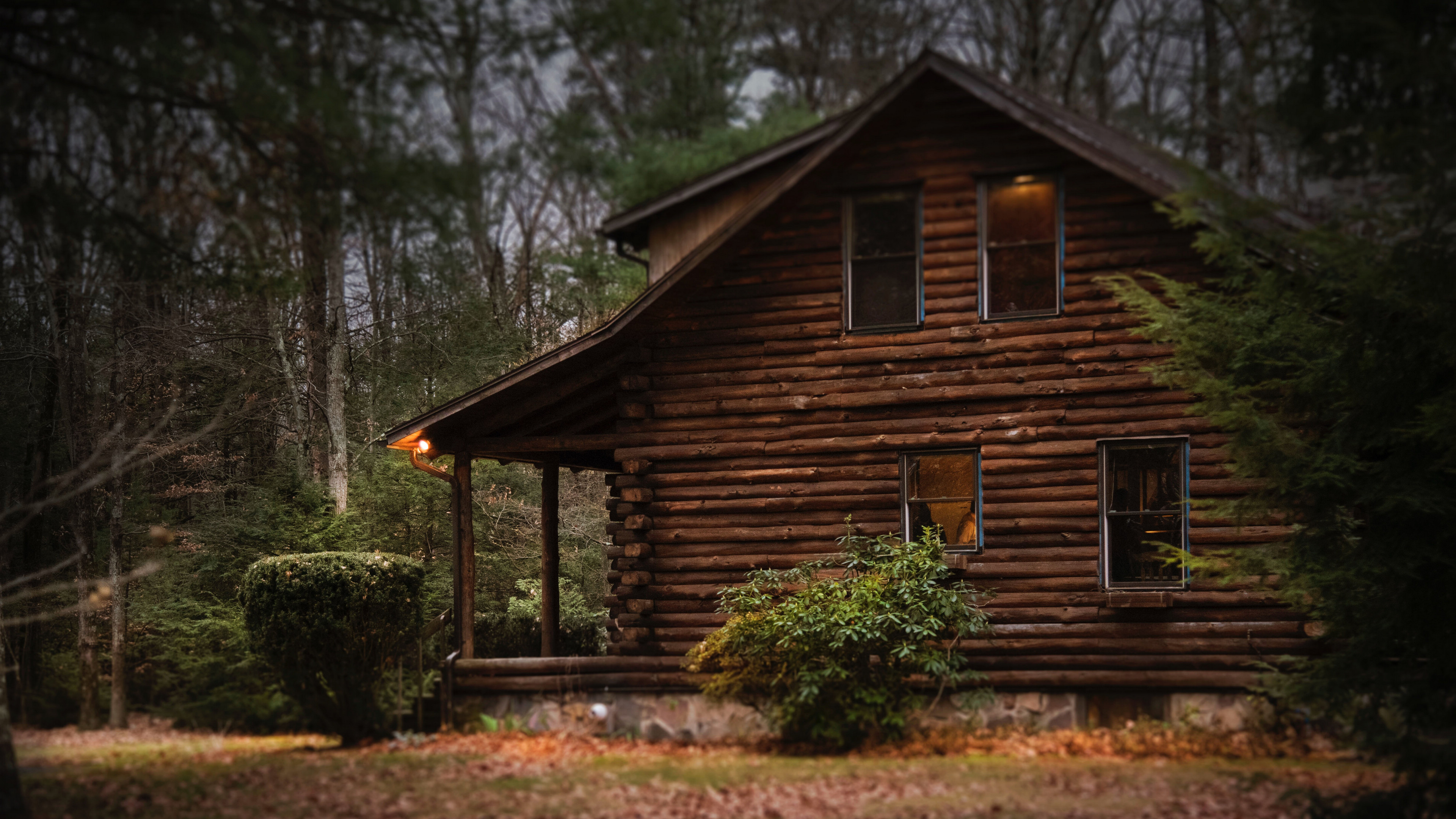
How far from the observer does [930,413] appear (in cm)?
1249

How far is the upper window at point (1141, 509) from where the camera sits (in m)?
11.8

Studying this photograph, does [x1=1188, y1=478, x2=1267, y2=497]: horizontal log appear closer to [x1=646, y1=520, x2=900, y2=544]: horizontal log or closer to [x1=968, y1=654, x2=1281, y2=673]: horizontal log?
[x1=968, y1=654, x2=1281, y2=673]: horizontal log

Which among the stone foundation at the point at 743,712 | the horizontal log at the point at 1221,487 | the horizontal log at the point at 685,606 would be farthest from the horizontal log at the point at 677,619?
the horizontal log at the point at 1221,487

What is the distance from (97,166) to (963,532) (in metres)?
8.73

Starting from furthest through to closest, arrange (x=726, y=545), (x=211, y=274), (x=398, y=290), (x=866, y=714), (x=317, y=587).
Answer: (x=398, y=290)
(x=726, y=545)
(x=317, y=587)
(x=866, y=714)
(x=211, y=274)

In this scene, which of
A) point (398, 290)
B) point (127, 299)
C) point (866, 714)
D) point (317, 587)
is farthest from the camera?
point (398, 290)

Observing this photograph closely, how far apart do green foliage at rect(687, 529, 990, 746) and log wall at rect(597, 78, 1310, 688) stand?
102 centimetres

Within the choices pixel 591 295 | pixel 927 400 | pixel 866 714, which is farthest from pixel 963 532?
pixel 591 295

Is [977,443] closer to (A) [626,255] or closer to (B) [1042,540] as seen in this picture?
(B) [1042,540]

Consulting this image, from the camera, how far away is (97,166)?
8875 millimetres

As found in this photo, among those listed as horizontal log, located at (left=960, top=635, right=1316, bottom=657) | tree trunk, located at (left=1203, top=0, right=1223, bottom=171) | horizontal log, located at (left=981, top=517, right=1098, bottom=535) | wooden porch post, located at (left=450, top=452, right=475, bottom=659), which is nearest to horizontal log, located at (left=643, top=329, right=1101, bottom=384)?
horizontal log, located at (left=981, top=517, right=1098, bottom=535)

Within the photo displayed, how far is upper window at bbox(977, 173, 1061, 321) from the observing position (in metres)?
12.4

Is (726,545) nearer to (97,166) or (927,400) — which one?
(927,400)

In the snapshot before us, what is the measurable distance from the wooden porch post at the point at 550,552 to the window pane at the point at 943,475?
489 centimetres
